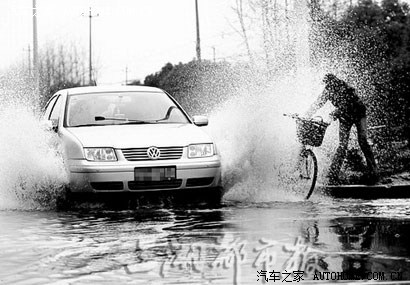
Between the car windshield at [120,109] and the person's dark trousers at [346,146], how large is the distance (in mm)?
2423

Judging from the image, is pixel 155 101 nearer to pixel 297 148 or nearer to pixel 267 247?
pixel 297 148

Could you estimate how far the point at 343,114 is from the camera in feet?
43.7

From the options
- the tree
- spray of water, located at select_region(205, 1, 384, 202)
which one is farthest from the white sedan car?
the tree

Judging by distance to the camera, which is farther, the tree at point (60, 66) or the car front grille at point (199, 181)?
the tree at point (60, 66)

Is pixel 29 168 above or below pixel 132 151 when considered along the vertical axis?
below

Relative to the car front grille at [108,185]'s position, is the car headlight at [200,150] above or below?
above

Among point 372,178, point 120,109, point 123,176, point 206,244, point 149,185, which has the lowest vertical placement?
point 206,244

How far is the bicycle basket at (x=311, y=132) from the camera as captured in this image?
12.7 m

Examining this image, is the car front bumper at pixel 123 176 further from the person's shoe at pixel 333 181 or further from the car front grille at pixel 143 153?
the person's shoe at pixel 333 181

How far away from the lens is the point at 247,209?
1084cm

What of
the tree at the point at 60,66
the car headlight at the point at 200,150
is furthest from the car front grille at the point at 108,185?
the tree at the point at 60,66

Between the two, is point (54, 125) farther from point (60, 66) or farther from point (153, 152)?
point (60, 66)

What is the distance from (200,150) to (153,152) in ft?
1.94

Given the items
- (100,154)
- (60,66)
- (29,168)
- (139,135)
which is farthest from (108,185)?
(60,66)
